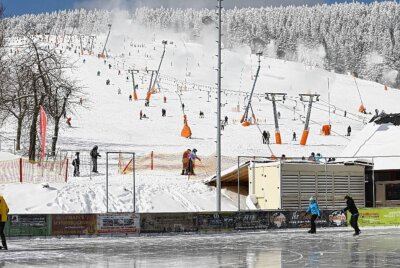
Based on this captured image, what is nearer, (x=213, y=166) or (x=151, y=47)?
(x=213, y=166)

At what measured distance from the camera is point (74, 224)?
29.7 m

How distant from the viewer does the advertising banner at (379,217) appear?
36.9m

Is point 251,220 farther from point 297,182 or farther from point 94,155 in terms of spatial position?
point 94,155

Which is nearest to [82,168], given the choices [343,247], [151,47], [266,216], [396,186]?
[266,216]

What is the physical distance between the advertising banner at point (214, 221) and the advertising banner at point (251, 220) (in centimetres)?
35

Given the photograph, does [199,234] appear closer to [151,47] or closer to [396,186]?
[396,186]

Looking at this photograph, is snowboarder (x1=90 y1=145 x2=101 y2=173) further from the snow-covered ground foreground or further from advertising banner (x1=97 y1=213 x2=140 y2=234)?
the snow-covered ground foreground

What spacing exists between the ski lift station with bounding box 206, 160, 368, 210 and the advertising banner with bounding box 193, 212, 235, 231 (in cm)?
559

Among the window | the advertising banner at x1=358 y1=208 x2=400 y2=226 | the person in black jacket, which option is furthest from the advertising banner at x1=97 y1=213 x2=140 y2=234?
the window

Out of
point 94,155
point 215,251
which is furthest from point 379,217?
point 215,251

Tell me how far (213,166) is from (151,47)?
151 m

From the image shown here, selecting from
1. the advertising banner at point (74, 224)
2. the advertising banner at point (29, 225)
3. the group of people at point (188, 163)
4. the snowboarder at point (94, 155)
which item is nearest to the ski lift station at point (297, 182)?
the group of people at point (188, 163)

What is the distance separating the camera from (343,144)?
69.6 m

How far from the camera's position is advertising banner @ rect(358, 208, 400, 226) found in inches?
1454
